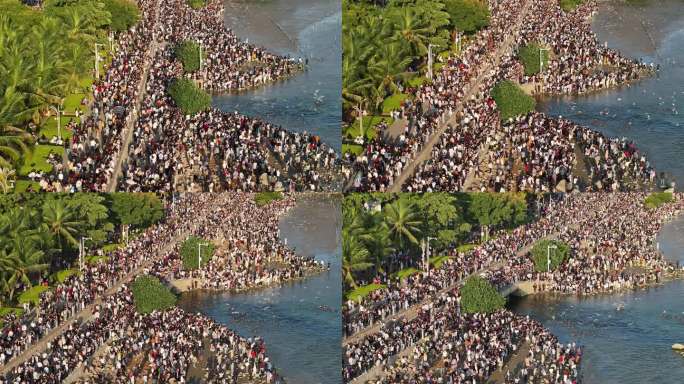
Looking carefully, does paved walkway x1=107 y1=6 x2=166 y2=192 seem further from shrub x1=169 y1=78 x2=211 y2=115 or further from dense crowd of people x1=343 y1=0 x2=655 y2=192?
dense crowd of people x1=343 y1=0 x2=655 y2=192

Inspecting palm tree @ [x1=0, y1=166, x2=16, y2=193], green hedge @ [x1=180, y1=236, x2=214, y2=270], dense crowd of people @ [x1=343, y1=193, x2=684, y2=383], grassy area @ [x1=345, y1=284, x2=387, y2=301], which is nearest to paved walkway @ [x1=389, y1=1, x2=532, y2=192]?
dense crowd of people @ [x1=343, y1=193, x2=684, y2=383]

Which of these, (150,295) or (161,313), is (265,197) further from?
(161,313)

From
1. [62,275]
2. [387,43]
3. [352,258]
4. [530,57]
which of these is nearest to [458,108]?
[387,43]

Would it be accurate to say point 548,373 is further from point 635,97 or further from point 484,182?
point 635,97

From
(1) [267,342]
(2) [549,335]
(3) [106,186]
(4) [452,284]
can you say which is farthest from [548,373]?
(3) [106,186]

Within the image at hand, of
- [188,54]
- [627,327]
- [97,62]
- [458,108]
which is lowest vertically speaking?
[627,327]
